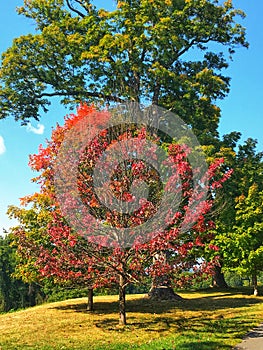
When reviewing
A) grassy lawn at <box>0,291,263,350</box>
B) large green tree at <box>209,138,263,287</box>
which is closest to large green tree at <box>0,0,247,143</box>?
large green tree at <box>209,138,263,287</box>

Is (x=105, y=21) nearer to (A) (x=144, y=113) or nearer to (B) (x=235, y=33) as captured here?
(B) (x=235, y=33)

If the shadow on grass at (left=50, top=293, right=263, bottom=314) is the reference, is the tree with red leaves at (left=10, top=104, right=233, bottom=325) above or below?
above

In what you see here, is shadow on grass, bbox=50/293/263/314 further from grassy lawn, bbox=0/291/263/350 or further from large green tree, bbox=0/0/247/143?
large green tree, bbox=0/0/247/143

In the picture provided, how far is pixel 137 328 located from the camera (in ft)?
44.7

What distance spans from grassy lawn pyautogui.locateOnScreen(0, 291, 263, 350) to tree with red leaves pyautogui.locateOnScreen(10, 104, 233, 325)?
155 centimetres

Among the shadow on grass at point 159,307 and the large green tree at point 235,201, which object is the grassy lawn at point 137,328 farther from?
the large green tree at point 235,201

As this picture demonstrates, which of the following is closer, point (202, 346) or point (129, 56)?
point (202, 346)

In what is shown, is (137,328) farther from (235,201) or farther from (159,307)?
(235,201)

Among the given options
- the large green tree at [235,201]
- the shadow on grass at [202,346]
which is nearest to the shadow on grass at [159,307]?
the large green tree at [235,201]

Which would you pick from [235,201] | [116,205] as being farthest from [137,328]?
[235,201]

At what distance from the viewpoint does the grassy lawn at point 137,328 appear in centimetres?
1104

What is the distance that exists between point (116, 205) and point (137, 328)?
450 cm

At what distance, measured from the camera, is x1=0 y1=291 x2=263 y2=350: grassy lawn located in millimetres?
11039

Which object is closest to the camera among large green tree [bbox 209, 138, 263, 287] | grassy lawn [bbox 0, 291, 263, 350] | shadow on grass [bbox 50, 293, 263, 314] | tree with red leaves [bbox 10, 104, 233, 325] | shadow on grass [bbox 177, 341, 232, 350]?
shadow on grass [bbox 177, 341, 232, 350]
